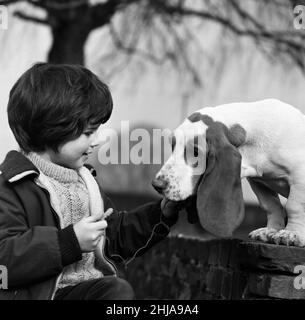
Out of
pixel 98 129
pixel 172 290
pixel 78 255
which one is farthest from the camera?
pixel 172 290

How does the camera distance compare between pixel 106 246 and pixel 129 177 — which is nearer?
pixel 106 246

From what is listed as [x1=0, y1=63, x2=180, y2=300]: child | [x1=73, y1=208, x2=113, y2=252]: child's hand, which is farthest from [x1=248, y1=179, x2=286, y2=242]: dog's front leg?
[x1=73, y1=208, x2=113, y2=252]: child's hand

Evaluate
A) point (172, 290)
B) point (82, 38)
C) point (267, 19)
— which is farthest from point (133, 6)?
point (172, 290)

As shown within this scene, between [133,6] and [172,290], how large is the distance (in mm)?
5381

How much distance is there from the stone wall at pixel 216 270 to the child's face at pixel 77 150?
654 millimetres

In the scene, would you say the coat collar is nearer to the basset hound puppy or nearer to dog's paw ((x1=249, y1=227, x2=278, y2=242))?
the basset hound puppy

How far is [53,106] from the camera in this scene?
2.00 meters

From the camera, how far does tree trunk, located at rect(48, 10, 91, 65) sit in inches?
318

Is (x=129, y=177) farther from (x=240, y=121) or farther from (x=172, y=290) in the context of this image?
(x=240, y=121)

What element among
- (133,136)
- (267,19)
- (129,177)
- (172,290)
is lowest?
(129,177)

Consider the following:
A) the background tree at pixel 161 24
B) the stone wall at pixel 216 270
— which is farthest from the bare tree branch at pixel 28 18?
the stone wall at pixel 216 270

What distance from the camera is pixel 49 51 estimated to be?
8.28m

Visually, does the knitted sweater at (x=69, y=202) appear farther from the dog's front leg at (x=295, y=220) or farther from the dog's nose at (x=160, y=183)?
the dog's front leg at (x=295, y=220)

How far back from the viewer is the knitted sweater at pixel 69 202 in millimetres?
2025
